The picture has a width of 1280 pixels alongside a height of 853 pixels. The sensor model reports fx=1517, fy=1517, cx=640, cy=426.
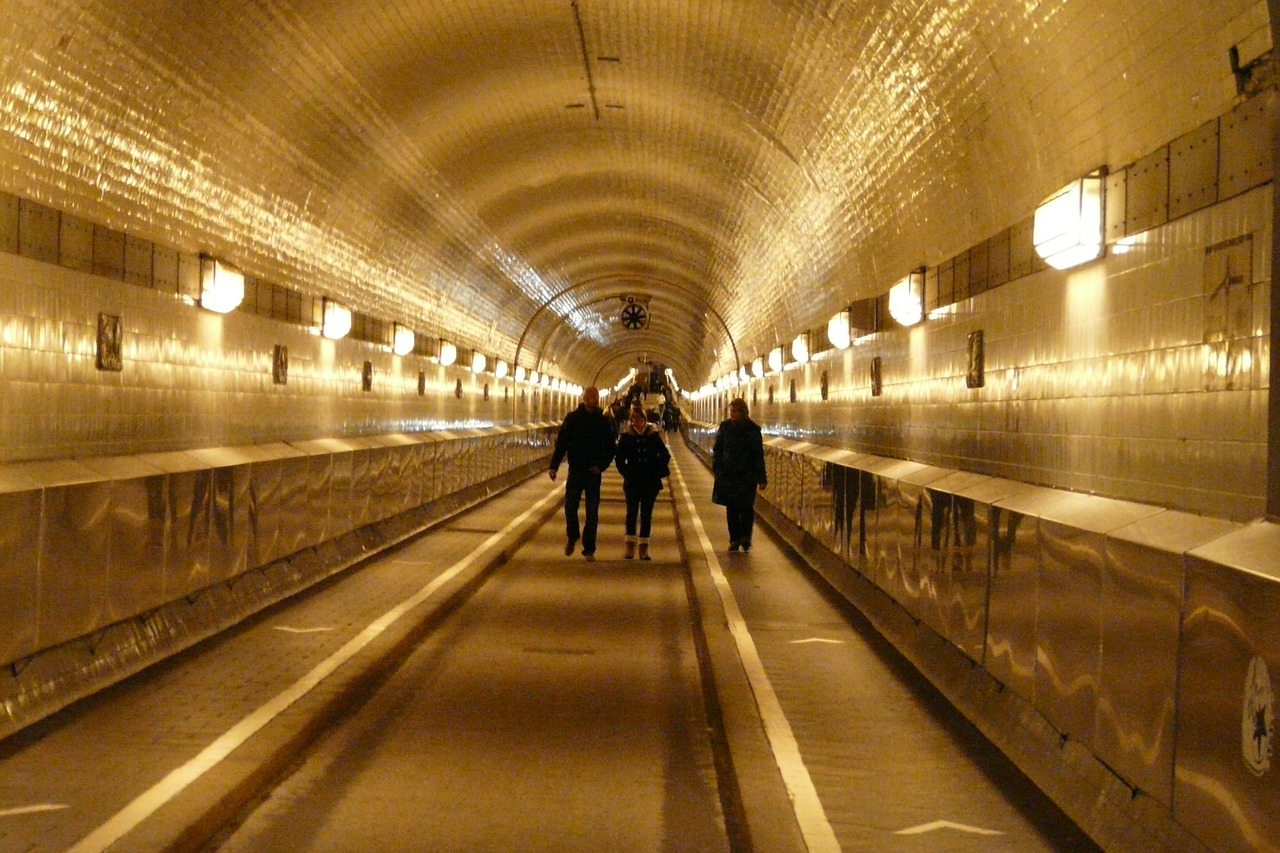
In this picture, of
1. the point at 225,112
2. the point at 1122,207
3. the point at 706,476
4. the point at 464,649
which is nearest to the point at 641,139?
the point at 225,112

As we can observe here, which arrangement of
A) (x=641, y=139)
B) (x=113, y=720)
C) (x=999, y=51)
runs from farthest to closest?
(x=641, y=139) → (x=999, y=51) → (x=113, y=720)

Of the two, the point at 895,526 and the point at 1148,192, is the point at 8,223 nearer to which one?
the point at 1148,192

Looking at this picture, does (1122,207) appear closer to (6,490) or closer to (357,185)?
(6,490)

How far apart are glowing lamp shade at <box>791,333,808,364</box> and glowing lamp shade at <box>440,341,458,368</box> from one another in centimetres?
619

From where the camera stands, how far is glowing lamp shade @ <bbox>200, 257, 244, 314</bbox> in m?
12.0

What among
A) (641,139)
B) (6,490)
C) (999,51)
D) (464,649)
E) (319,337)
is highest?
(641,139)

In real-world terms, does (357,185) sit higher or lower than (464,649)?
higher

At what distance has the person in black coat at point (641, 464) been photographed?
17.3 meters

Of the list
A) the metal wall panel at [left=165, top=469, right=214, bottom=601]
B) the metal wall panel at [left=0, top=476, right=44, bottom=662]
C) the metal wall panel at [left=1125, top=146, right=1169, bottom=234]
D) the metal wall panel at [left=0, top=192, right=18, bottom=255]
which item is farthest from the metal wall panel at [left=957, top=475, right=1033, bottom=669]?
the metal wall panel at [left=0, top=192, right=18, bottom=255]

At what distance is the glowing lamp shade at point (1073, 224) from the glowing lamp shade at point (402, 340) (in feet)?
43.4

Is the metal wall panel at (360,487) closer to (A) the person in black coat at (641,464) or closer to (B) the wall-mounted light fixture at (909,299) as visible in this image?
(A) the person in black coat at (641,464)

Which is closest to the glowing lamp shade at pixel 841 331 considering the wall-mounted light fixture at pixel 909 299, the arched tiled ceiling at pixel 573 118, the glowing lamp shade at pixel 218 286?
the arched tiled ceiling at pixel 573 118

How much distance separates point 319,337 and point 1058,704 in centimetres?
1140

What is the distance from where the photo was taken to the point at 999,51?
8859 mm
